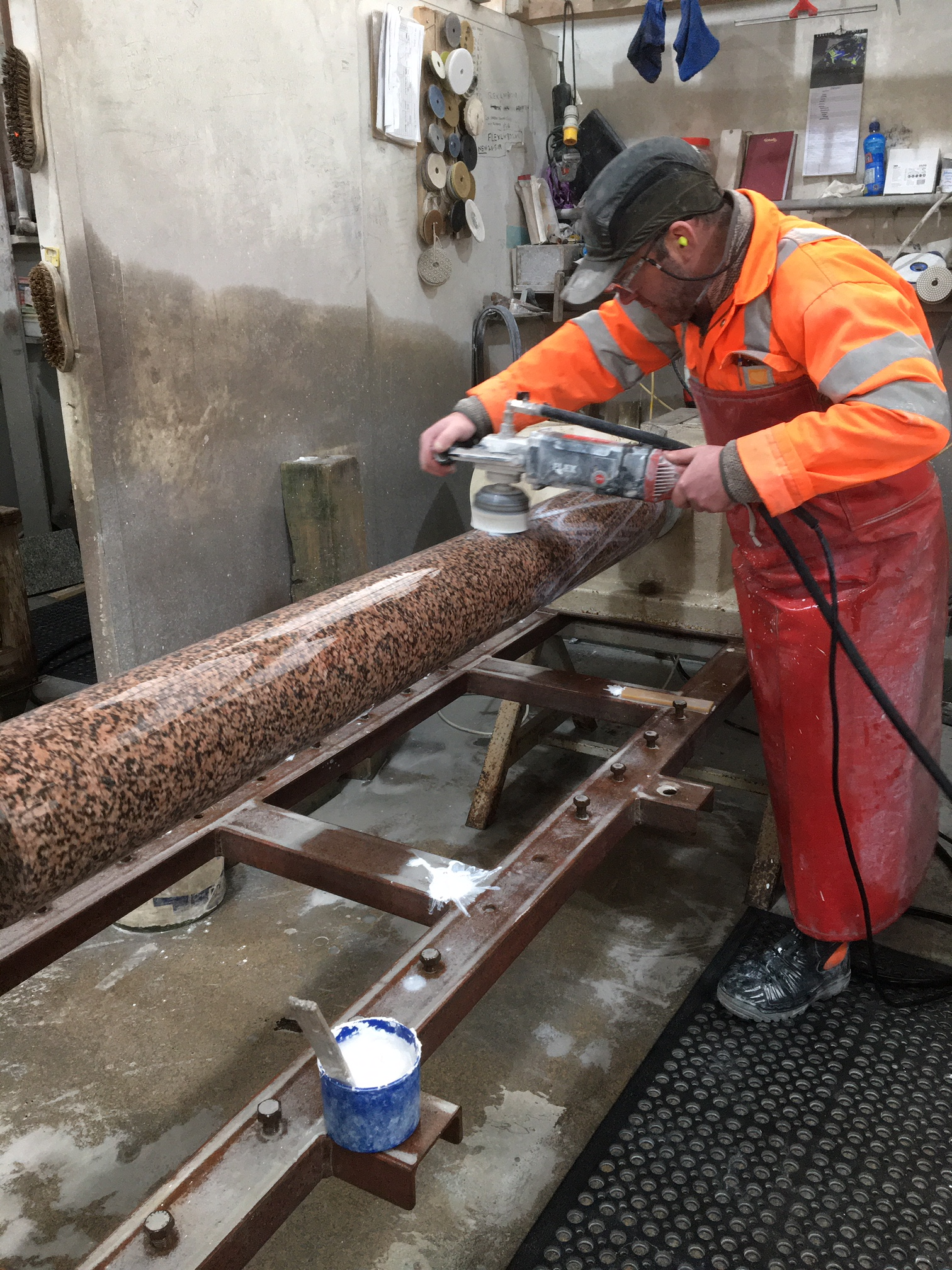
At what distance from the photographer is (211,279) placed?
8.36 feet

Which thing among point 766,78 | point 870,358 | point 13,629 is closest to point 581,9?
point 766,78

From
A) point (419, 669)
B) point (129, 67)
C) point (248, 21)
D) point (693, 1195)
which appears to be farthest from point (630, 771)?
point (248, 21)

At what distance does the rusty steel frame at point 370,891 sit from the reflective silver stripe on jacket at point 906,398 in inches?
28.4

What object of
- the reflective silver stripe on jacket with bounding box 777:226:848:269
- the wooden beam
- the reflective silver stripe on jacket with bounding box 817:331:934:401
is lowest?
the reflective silver stripe on jacket with bounding box 817:331:934:401

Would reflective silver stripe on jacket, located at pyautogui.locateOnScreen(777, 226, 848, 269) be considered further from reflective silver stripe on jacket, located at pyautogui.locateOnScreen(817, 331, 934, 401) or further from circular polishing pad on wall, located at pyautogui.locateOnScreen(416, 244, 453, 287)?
circular polishing pad on wall, located at pyautogui.locateOnScreen(416, 244, 453, 287)

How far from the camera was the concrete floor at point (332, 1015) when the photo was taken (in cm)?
169

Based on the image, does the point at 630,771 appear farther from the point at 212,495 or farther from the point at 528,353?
the point at 212,495

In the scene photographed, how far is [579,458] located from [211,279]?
1341 mm

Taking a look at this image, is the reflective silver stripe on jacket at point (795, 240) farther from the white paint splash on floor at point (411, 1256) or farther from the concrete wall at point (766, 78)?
the concrete wall at point (766, 78)

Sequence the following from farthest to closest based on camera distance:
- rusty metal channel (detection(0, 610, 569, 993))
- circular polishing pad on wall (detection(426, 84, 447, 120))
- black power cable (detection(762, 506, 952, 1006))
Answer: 1. circular polishing pad on wall (detection(426, 84, 447, 120))
2. black power cable (detection(762, 506, 952, 1006))
3. rusty metal channel (detection(0, 610, 569, 993))

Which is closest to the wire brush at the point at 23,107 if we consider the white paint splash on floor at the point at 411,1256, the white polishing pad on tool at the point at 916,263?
the white paint splash on floor at the point at 411,1256

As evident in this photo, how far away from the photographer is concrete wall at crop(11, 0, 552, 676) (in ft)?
7.19

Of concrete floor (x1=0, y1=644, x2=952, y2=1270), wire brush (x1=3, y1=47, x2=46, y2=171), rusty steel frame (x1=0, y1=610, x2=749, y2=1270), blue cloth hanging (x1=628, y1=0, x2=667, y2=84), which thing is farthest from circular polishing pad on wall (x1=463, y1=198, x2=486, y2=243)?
concrete floor (x1=0, y1=644, x2=952, y2=1270)

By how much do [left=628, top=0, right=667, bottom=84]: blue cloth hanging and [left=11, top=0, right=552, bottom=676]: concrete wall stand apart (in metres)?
1.05
